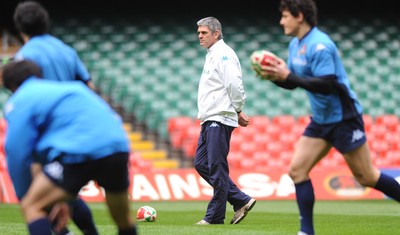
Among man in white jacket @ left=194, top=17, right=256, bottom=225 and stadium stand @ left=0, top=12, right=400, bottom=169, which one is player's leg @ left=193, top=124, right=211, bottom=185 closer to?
man in white jacket @ left=194, top=17, right=256, bottom=225

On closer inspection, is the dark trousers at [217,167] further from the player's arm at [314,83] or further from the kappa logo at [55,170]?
the kappa logo at [55,170]

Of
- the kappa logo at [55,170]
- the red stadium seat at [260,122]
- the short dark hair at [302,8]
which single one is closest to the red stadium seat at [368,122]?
the red stadium seat at [260,122]

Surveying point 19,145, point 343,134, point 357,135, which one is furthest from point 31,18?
point 357,135

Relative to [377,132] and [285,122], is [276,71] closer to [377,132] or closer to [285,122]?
[285,122]

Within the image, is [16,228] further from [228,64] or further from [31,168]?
[31,168]

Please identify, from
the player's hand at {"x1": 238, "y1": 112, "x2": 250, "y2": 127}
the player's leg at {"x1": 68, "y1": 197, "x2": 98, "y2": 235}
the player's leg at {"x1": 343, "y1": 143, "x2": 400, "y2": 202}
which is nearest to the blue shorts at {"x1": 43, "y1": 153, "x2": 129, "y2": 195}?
the player's leg at {"x1": 68, "y1": 197, "x2": 98, "y2": 235}

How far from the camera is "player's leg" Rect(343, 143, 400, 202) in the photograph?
7.13m

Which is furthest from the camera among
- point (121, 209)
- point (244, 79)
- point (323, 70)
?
point (244, 79)

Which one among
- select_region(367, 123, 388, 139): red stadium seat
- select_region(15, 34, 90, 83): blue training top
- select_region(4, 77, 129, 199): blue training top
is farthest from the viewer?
select_region(367, 123, 388, 139): red stadium seat

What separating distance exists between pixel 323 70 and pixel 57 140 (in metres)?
2.44

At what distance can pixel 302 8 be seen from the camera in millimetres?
7008

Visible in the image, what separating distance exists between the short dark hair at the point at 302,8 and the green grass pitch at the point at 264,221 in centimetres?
222

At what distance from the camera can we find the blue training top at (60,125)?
5297 mm

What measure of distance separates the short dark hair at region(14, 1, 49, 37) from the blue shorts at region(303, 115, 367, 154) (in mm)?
2380
